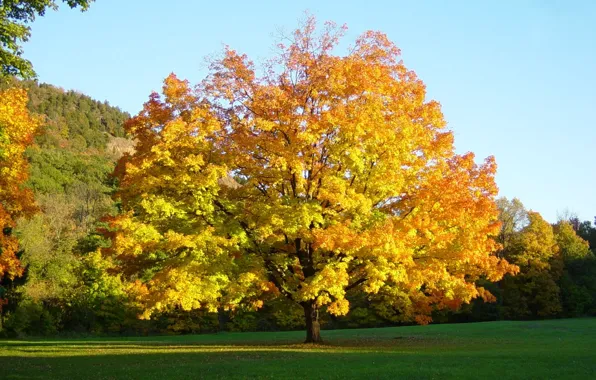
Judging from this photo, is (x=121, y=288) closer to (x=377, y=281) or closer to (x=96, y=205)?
(x=96, y=205)

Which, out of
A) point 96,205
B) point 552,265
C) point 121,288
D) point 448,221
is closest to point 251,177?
point 448,221

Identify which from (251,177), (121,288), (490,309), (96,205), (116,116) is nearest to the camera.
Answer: (251,177)

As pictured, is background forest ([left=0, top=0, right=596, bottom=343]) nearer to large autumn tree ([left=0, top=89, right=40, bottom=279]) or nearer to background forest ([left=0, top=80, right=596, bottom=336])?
large autumn tree ([left=0, top=89, right=40, bottom=279])

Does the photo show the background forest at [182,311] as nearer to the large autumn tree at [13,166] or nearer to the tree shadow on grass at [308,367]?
the large autumn tree at [13,166]

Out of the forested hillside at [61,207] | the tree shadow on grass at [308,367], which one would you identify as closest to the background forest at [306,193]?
the tree shadow on grass at [308,367]

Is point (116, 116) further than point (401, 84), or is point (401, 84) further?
point (116, 116)

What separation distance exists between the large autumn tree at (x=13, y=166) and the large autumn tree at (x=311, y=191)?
28.7 feet

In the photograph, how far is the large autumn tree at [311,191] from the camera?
2048 centimetres

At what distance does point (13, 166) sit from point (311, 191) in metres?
16.8

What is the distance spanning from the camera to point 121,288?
60719 mm

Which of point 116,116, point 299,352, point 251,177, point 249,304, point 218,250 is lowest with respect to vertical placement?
point 299,352

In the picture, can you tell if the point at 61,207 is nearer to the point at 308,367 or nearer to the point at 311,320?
the point at 311,320

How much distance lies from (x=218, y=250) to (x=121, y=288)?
44348mm

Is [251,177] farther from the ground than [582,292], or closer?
farther from the ground
